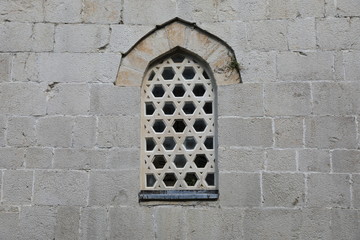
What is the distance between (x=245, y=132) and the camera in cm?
592

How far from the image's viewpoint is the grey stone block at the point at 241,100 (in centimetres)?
597

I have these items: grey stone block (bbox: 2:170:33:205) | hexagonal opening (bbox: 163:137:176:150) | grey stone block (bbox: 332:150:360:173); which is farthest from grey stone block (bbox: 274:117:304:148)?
grey stone block (bbox: 2:170:33:205)

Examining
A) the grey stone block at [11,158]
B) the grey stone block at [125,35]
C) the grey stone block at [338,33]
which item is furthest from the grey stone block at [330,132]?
the grey stone block at [11,158]

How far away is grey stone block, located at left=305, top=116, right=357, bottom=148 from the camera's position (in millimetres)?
5844

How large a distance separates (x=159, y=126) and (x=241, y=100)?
0.96 m

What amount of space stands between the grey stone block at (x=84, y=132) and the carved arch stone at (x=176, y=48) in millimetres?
528

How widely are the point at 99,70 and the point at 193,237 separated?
209cm

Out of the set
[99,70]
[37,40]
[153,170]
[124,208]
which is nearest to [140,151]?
[153,170]

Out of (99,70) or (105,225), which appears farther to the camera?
(99,70)

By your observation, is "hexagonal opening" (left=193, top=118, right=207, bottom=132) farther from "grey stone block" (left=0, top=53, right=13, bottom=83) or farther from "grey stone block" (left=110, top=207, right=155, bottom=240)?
"grey stone block" (left=0, top=53, right=13, bottom=83)

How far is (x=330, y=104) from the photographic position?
593cm

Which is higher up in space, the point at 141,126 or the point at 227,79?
the point at 227,79

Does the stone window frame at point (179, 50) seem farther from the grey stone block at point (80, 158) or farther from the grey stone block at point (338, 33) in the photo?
the grey stone block at point (338, 33)

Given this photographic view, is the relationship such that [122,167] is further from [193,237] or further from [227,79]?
[227,79]
